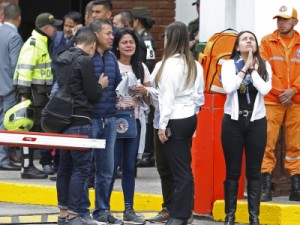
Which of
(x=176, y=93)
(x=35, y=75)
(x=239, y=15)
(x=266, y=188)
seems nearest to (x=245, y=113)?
(x=176, y=93)

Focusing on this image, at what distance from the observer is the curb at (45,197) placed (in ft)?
42.3

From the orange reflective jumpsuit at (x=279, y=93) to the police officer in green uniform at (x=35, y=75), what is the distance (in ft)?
10.9

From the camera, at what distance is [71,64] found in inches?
433

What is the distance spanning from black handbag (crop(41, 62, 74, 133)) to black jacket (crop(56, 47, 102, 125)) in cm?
5

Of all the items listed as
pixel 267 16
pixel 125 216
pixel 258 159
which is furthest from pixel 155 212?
pixel 267 16

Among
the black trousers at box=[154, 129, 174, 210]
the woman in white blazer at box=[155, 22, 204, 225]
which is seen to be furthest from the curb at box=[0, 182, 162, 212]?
the woman in white blazer at box=[155, 22, 204, 225]

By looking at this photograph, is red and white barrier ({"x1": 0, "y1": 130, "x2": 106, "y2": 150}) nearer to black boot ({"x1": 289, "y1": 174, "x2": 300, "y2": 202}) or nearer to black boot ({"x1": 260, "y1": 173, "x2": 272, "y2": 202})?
black boot ({"x1": 260, "y1": 173, "x2": 272, "y2": 202})

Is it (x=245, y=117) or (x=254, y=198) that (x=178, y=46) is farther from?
(x=254, y=198)

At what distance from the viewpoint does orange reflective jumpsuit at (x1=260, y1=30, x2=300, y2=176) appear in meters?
12.3

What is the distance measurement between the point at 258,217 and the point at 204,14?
8.90ft

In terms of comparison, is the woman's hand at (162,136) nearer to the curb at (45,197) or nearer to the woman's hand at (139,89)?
the woman's hand at (139,89)

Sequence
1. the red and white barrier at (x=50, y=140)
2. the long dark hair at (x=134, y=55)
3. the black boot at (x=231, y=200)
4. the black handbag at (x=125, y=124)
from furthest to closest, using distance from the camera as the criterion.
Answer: the long dark hair at (x=134, y=55) < the black handbag at (x=125, y=124) < the black boot at (x=231, y=200) < the red and white barrier at (x=50, y=140)

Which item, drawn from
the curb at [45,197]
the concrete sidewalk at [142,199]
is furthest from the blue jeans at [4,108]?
the curb at [45,197]

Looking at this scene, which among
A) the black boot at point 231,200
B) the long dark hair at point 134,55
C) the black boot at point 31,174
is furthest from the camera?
the black boot at point 31,174
